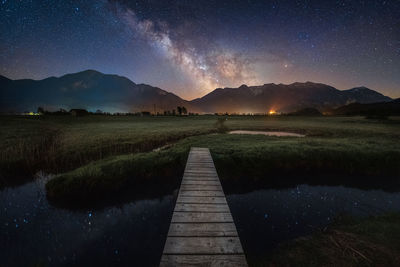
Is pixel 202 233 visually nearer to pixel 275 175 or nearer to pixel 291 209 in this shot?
pixel 291 209

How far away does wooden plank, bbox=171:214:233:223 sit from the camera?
4270 millimetres

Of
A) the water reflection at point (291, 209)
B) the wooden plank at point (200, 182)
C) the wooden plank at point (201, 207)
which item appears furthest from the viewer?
the wooden plank at point (200, 182)

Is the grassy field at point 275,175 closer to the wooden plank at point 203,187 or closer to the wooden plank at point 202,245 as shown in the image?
the wooden plank at point 202,245

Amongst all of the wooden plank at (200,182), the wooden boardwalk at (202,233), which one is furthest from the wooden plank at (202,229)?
the wooden plank at (200,182)

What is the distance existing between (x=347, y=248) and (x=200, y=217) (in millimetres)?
4464

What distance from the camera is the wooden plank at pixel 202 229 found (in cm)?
377

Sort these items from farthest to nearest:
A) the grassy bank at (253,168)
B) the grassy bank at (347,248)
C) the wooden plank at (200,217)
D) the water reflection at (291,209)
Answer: the grassy bank at (253,168) < the water reflection at (291,209) < the wooden plank at (200,217) < the grassy bank at (347,248)

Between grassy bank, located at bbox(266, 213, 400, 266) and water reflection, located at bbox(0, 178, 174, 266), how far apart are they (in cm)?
412

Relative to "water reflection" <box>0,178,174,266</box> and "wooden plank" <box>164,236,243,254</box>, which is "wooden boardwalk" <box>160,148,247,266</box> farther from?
"water reflection" <box>0,178,174,266</box>

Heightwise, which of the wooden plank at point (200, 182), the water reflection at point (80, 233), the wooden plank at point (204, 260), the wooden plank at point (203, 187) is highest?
the wooden plank at point (200, 182)

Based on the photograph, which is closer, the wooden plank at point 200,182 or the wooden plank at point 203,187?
the wooden plank at point 203,187

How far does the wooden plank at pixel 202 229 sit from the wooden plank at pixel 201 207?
62 centimetres

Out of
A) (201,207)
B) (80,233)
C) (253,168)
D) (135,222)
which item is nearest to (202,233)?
(201,207)

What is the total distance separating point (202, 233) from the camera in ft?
12.5
